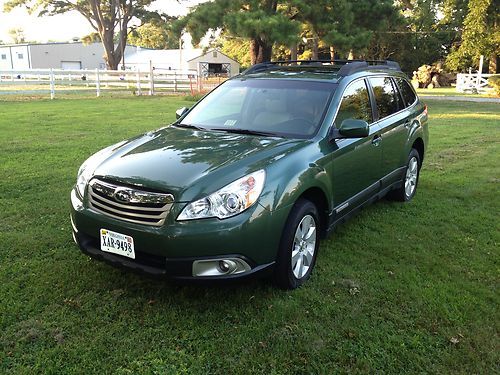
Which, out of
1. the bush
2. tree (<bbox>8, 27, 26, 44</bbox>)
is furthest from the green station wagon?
tree (<bbox>8, 27, 26, 44</bbox>)

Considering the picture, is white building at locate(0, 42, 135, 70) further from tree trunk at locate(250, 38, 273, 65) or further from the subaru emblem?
the subaru emblem

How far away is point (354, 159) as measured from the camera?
14.3ft

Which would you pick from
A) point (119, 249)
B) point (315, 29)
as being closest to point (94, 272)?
point (119, 249)

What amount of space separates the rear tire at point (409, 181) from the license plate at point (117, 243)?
3.65 metres

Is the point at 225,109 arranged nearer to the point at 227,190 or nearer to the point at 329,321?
the point at 227,190

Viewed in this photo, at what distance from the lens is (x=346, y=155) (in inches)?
166

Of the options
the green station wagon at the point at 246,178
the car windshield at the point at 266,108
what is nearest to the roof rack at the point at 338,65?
the green station wagon at the point at 246,178

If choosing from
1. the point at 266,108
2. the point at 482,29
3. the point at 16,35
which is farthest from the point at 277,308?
the point at 16,35

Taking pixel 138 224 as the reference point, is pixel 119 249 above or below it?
below

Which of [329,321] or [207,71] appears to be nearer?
[329,321]

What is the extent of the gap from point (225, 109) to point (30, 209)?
96.8 inches

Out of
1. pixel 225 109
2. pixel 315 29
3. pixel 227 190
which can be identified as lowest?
pixel 227 190

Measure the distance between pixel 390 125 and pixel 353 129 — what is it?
1391 mm

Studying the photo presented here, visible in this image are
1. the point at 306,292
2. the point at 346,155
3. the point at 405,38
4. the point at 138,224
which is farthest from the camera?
the point at 405,38
